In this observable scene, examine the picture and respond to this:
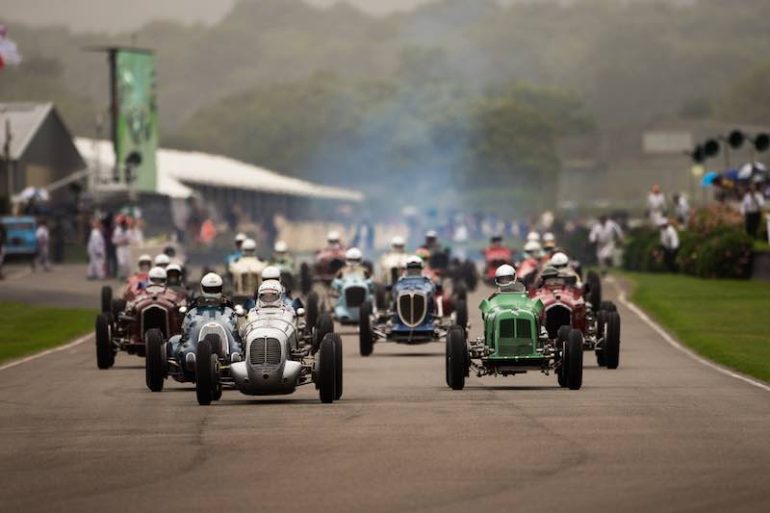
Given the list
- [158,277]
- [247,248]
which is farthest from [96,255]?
[158,277]

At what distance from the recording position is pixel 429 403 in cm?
2436

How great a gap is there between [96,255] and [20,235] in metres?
6.42

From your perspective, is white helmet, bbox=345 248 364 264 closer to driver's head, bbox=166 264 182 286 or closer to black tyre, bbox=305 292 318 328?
black tyre, bbox=305 292 318 328

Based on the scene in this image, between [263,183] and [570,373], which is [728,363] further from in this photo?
[263,183]

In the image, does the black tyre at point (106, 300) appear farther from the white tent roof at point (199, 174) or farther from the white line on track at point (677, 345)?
the white tent roof at point (199, 174)

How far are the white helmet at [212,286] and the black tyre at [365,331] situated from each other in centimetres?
816

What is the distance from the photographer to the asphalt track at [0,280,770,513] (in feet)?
51.1

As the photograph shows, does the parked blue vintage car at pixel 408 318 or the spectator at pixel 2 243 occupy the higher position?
the spectator at pixel 2 243

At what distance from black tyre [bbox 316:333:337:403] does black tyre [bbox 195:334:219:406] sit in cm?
128

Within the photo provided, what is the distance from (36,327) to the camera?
1770 inches

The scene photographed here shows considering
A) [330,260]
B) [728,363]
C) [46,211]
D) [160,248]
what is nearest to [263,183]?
[46,211]

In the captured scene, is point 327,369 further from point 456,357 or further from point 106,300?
point 106,300

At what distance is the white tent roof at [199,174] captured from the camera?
100875mm

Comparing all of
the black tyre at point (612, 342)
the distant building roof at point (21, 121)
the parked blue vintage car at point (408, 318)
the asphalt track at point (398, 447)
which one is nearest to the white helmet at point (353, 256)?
the parked blue vintage car at point (408, 318)
